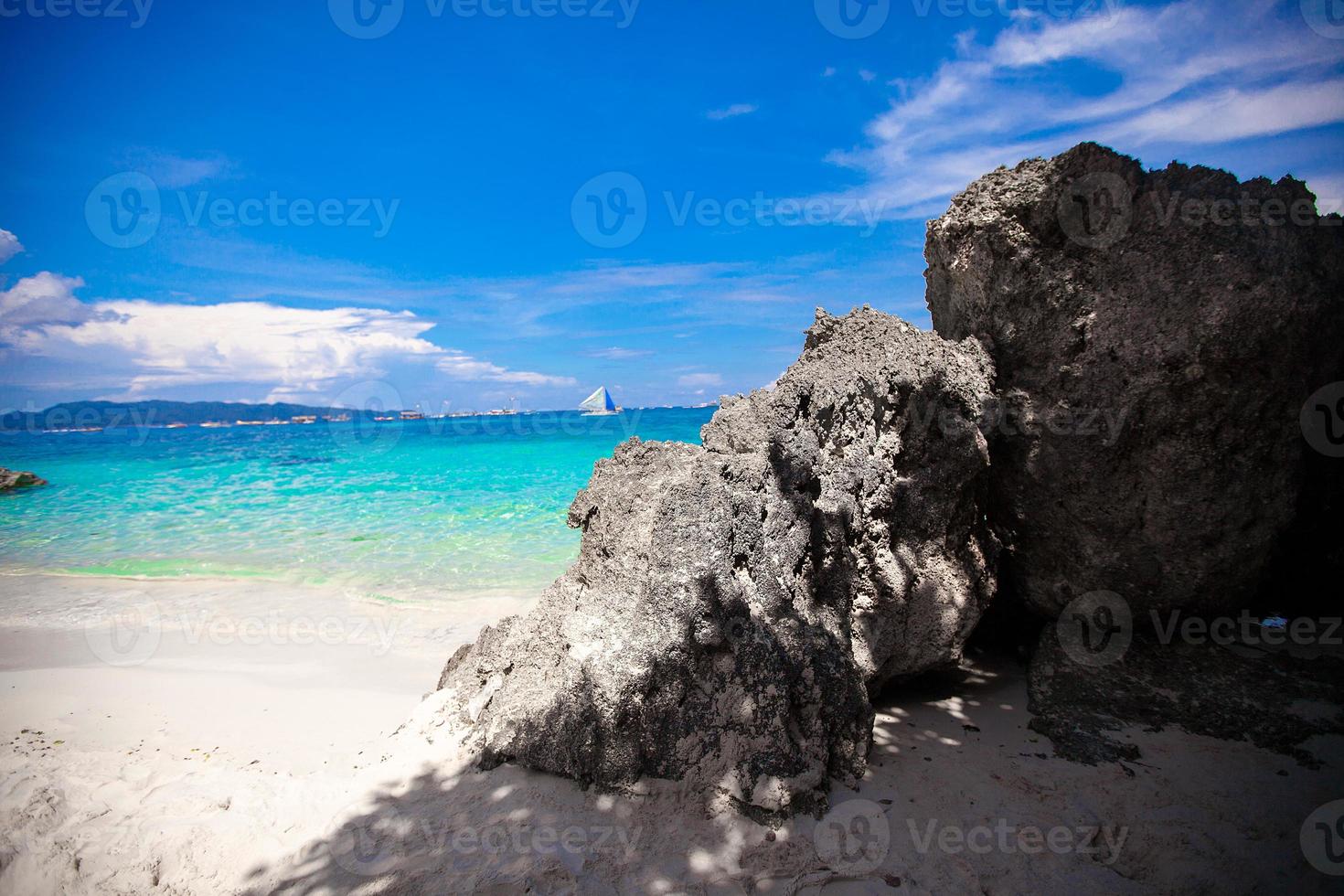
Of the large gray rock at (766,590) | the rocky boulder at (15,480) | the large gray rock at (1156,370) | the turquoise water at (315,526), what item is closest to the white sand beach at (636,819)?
the large gray rock at (766,590)

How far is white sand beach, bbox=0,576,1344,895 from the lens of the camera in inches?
107

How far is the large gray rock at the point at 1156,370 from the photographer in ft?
11.8

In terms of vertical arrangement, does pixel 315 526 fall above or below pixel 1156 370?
below

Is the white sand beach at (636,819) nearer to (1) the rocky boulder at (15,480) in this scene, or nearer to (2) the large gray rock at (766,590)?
(2) the large gray rock at (766,590)

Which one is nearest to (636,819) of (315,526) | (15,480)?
(315,526)

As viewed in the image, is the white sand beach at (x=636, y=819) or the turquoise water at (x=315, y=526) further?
the turquoise water at (x=315, y=526)

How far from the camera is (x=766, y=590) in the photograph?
3.33m

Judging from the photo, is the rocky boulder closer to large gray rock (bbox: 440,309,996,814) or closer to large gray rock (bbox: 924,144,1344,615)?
large gray rock (bbox: 440,309,996,814)

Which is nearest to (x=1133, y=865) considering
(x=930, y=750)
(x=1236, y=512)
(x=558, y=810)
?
(x=930, y=750)

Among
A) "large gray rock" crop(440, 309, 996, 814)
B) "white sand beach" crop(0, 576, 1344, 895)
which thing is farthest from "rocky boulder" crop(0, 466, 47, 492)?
"large gray rock" crop(440, 309, 996, 814)

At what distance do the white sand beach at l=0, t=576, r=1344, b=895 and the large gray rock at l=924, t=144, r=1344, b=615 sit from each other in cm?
108

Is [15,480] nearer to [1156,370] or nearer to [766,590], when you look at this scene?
[766,590]

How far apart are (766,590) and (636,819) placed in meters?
1.27

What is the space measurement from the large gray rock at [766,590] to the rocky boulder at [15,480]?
2459cm
